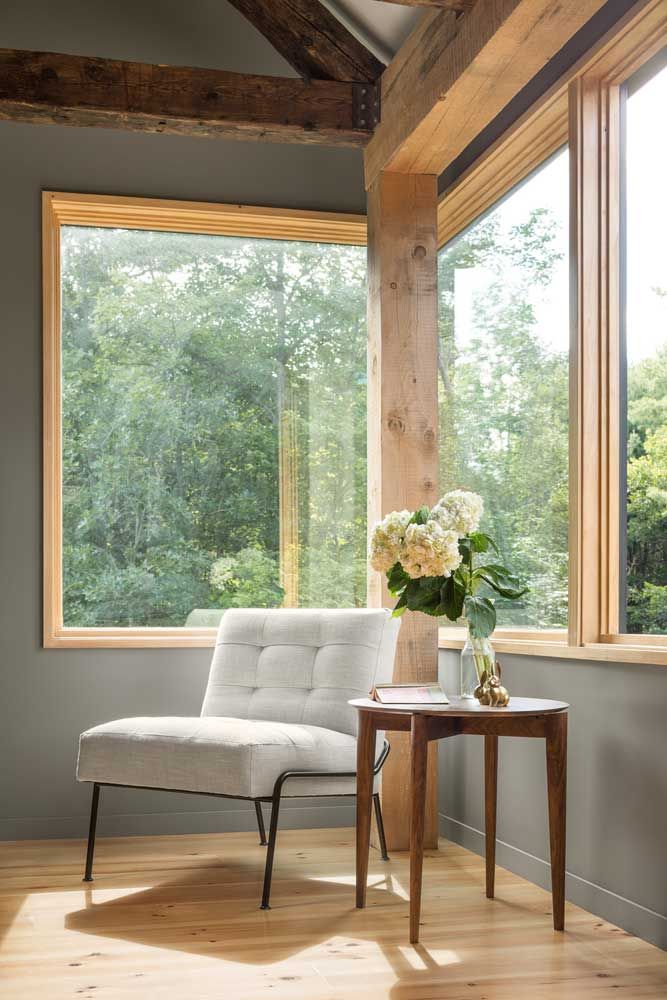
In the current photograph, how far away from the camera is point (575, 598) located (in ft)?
10.1

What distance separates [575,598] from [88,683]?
188 cm

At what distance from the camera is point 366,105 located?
12.7ft

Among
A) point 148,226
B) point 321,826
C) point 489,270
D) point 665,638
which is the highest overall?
point 148,226

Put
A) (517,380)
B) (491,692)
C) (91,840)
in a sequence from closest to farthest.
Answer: (491,692)
(91,840)
(517,380)

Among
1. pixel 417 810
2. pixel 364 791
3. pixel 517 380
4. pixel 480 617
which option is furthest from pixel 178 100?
pixel 417 810

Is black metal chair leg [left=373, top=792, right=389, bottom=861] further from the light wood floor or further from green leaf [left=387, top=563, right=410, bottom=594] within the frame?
green leaf [left=387, top=563, right=410, bottom=594]

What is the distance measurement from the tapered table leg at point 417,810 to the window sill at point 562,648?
0.51m

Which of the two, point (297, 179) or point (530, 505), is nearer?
point (530, 505)

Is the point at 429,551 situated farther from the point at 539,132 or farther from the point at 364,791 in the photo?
the point at 539,132

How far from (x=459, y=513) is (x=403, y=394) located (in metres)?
0.91

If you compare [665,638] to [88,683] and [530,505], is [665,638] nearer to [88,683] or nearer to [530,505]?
[530,505]

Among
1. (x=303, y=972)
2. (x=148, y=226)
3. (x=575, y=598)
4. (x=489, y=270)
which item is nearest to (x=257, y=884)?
(x=303, y=972)

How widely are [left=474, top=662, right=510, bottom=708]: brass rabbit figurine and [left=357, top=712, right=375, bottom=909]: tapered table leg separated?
329mm

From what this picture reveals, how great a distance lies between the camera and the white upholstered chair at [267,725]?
306cm
